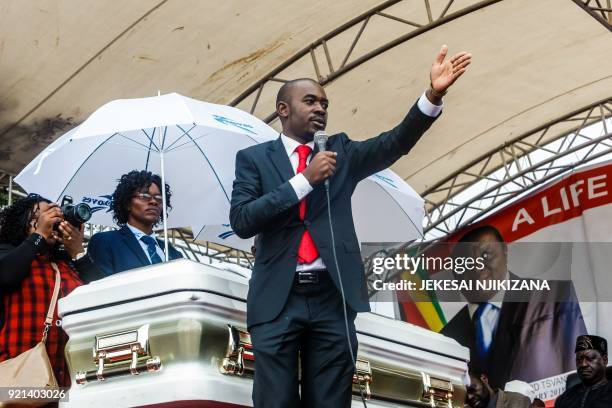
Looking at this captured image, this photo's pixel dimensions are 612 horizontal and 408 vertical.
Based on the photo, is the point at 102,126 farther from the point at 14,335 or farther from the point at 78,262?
the point at 14,335

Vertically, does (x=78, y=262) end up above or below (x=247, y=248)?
below

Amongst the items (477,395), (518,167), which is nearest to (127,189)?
(477,395)

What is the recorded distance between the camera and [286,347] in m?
3.27

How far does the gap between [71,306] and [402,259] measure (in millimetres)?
8686

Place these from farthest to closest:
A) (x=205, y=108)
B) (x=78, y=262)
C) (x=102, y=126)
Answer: (x=205, y=108), (x=102, y=126), (x=78, y=262)

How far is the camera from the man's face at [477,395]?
8594mm

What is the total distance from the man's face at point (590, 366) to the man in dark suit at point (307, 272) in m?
4.24

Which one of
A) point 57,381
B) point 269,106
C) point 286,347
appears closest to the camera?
point 286,347

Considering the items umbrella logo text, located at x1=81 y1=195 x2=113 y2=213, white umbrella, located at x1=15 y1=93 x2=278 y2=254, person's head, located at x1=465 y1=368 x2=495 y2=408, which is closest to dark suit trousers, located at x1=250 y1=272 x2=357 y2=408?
white umbrella, located at x1=15 y1=93 x2=278 y2=254

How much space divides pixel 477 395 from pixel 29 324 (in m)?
5.35

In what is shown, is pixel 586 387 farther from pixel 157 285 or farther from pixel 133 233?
pixel 157 285

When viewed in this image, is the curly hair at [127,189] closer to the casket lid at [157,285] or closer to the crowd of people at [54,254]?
the crowd of people at [54,254]

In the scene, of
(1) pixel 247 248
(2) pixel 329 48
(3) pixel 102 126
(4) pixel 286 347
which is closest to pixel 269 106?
(2) pixel 329 48

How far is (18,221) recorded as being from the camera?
4.55m
